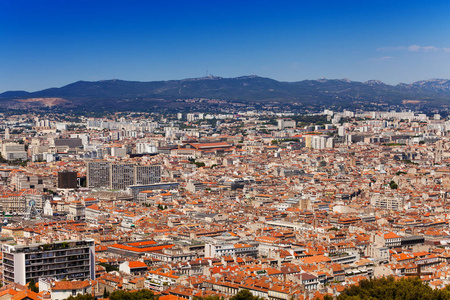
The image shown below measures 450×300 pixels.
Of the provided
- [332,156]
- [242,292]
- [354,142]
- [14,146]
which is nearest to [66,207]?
[242,292]

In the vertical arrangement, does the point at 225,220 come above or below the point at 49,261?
below

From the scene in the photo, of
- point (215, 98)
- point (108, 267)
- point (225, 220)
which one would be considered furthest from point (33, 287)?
point (215, 98)

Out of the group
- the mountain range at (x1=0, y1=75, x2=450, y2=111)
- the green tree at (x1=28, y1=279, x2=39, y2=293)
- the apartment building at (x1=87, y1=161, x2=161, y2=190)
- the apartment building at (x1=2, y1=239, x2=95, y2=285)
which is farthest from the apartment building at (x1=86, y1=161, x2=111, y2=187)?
the mountain range at (x1=0, y1=75, x2=450, y2=111)

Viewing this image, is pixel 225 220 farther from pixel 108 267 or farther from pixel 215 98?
pixel 215 98

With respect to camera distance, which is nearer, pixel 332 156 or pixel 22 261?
pixel 22 261

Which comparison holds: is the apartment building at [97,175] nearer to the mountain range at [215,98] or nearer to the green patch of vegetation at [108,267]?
the green patch of vegetation at [108,267]

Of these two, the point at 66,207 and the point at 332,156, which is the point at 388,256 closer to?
the point at 66,207
